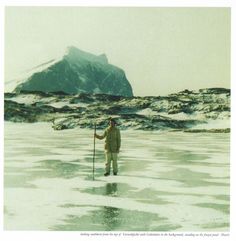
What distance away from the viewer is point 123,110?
474 inches

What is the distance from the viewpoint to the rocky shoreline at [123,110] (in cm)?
1129

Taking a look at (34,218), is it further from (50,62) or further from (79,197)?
(50,62)

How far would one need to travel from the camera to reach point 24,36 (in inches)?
360

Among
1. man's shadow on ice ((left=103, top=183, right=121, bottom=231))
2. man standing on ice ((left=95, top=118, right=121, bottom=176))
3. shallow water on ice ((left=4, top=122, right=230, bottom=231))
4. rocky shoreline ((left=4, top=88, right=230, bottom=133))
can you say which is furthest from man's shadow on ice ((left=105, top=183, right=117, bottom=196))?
rocky shoreline ((left=4, top=88, right=230, bottom=133))

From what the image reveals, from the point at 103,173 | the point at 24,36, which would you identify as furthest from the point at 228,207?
the point at 24,36

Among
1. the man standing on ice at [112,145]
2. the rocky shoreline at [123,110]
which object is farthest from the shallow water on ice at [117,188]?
the rocky shoreline at [123,110]

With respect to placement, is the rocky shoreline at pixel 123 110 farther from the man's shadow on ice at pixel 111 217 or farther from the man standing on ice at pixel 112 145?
the man's shadow on ice at pixel 111 217

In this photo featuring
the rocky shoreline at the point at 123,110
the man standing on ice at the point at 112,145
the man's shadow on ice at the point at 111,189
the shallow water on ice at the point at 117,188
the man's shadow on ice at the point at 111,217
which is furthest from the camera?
the rocky shoreline at the point at 123,110

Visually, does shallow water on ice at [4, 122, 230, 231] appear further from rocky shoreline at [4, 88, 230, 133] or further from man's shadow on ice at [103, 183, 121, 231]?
rocky shoreline at [4, 88, 230, 133]

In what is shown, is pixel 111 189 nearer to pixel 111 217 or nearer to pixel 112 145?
pixel 111 217

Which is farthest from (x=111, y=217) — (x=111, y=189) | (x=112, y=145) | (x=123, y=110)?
(x=123, y=110)

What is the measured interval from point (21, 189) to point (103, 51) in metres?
3.76

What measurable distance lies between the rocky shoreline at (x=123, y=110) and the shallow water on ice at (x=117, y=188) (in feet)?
5.20

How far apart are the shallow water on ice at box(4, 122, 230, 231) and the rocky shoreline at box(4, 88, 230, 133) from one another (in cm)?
159
